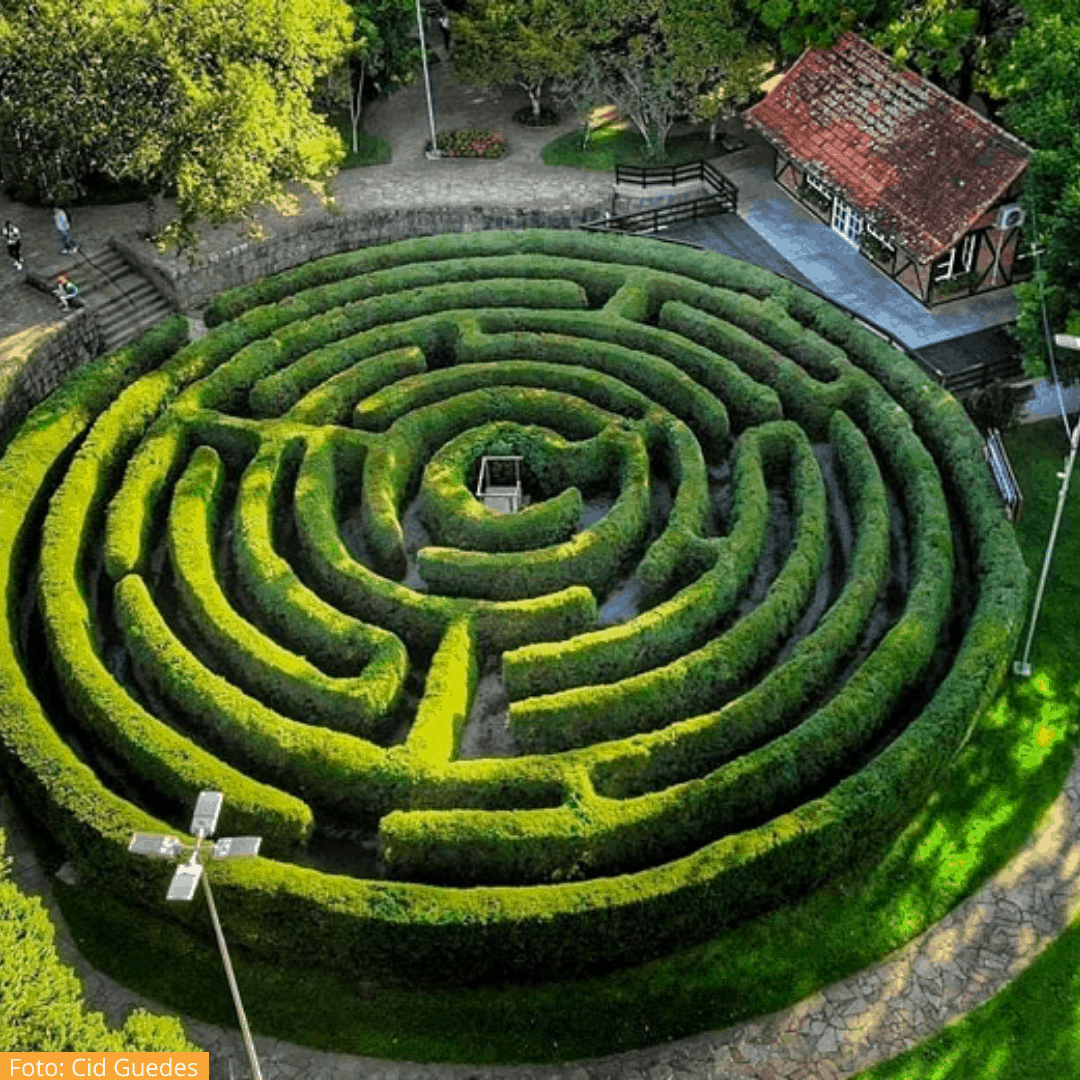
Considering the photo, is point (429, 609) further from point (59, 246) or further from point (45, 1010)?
point (59, 246)

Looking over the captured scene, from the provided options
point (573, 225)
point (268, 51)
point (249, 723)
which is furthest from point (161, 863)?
point (573, 225)

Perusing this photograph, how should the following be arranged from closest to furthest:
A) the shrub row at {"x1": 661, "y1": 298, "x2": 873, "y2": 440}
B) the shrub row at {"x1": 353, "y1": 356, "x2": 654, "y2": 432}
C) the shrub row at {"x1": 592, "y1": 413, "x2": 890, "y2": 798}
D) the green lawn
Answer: the green lawn, the shrub row at {"x1": 592, "y1": 413, "x2": 890, "y2": 798}, the shrub row at {"x1": 661, "y1": 298, "x2": 873, "y2": 440}, the shrub row at {"x1": 353, "y1": 356, "x2": 654, "y2": 432}

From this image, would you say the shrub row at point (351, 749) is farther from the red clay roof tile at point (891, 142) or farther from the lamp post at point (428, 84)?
the lamp post at point (428, 84)

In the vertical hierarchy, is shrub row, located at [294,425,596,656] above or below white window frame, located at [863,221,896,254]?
below

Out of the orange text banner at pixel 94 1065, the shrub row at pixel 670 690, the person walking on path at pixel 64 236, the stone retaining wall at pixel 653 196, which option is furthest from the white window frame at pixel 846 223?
the orange text banner at pixel 94 1065

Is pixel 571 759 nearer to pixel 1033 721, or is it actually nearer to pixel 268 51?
pixel 1033 721

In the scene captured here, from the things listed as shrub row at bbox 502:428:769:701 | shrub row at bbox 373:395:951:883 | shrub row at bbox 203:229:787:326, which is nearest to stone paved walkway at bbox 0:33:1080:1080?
shrub row at bbox 373:395:951:883

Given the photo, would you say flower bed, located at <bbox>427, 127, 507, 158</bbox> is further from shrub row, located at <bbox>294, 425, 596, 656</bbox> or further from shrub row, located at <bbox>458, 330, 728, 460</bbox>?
shrub row, located at <bbox>294, 425, 596, 656</bbox>
